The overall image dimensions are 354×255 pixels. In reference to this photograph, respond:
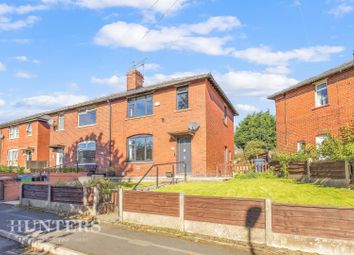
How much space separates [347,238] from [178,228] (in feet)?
14.4

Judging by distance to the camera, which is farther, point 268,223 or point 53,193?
point 53,193

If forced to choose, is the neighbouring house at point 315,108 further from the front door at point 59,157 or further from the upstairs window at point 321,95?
the front door at point 59,157

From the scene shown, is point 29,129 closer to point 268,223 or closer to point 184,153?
point 184,153

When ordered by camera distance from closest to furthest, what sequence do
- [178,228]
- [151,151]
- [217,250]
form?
1. [217,250]
2. [178,228]
3. [151,151]

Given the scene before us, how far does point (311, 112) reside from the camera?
20531mm

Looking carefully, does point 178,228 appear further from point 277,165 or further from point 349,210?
point 277,165

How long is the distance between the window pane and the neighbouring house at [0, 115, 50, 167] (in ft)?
23.4

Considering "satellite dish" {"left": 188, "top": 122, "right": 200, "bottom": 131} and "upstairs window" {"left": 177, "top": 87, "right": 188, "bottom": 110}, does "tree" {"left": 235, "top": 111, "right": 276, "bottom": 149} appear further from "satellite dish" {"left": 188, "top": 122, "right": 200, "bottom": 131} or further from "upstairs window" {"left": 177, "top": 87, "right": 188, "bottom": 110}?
"satellite dish" {"left": 188, "top": 122, "right": 200, "bottom": 131}

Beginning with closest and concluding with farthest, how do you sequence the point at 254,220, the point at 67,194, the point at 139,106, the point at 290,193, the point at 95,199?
the point at 254,220, the point at 290,193, the point at 95,199, the point at 67,194, the point at 139,106

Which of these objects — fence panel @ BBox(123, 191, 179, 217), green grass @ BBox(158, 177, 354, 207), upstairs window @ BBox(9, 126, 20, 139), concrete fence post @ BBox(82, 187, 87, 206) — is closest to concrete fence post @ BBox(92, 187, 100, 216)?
concrete fence post @ BBox(82, 187, 87, 206)

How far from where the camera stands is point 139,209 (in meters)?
10.5

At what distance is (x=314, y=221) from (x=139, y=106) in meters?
18.8

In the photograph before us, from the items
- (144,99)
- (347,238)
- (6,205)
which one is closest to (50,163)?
(144,99)

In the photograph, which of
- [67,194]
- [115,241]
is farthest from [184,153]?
[115,241]
